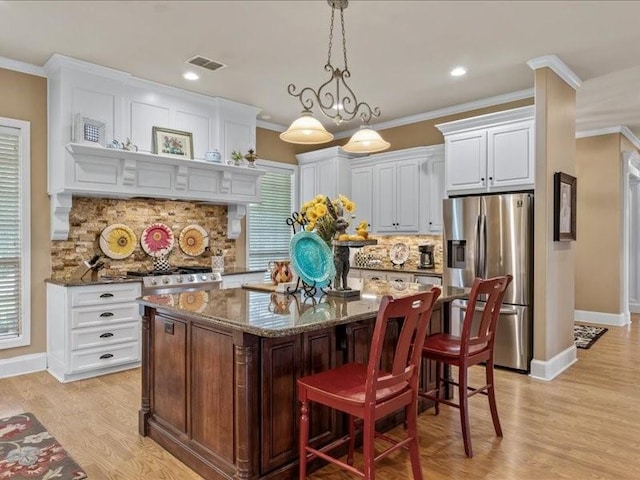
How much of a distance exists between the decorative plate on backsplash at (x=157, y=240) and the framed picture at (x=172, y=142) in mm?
854

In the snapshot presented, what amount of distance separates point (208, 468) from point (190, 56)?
3386 mm

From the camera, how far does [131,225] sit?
4867mm

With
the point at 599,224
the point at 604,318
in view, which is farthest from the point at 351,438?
the point at 599,224

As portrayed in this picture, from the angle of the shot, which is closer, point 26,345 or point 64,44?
point 64,44

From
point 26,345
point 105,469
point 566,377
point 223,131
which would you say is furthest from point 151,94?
point 566,377

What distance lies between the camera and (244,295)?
2.93 m

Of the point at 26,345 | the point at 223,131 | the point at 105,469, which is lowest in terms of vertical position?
the point at 105,469

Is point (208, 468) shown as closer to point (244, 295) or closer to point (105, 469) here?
point (105, 469)

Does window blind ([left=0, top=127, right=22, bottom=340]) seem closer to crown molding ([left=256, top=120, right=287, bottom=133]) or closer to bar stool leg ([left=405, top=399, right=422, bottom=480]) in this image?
crown molding ([left=256, top=120, right=287, bottom=133])

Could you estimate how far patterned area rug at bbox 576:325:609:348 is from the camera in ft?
17.9

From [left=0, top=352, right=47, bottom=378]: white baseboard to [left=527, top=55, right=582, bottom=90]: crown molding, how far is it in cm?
545

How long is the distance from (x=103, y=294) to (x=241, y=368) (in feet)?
8.48

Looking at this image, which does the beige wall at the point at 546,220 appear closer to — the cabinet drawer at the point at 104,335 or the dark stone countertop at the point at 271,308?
the dark stone countertop at the point at 271,308

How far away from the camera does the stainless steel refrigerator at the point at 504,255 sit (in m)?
4.20
